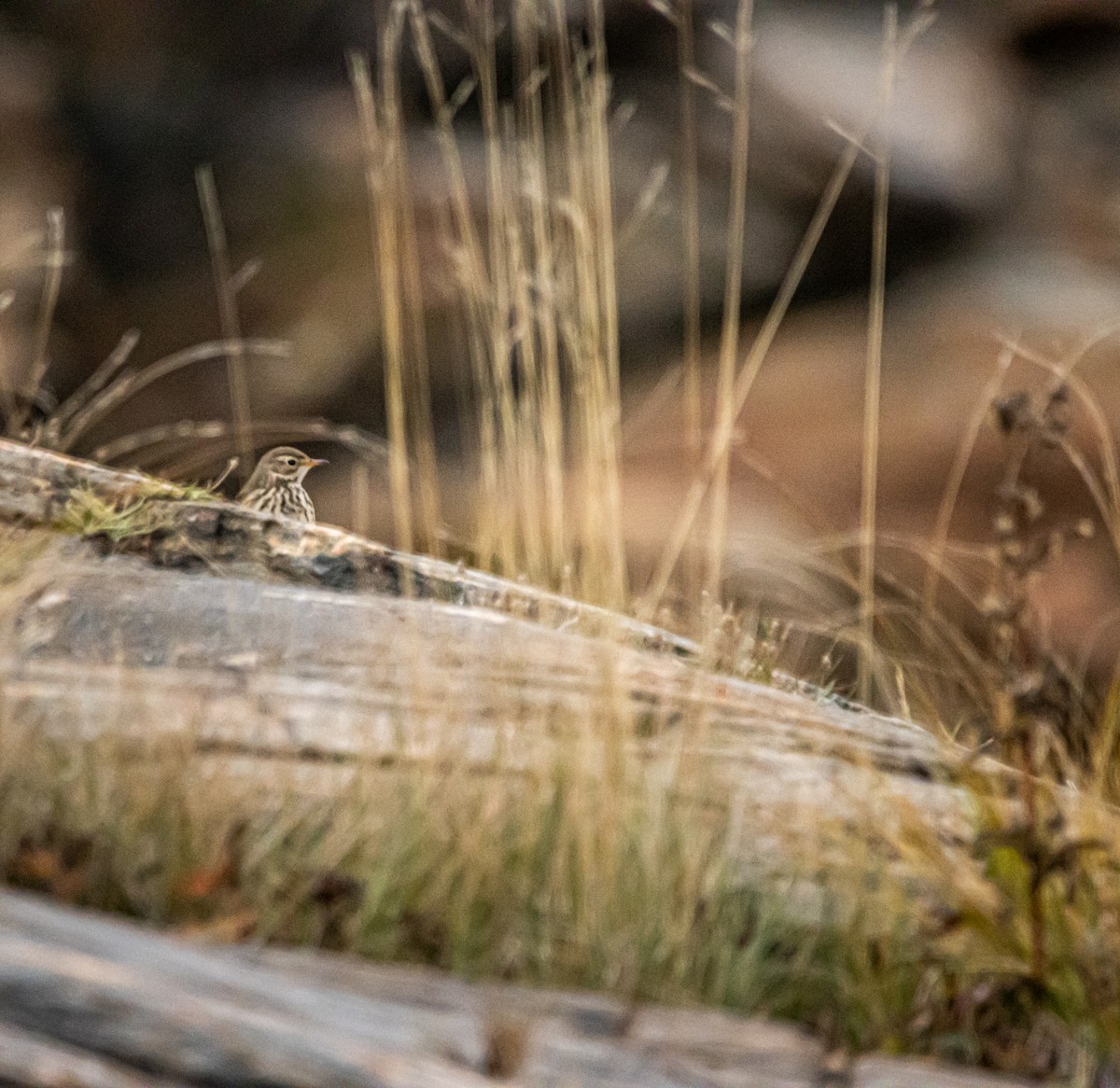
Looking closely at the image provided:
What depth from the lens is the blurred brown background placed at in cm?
1345

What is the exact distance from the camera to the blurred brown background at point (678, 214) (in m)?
13.4

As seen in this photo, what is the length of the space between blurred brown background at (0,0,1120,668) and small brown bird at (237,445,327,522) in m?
7.16

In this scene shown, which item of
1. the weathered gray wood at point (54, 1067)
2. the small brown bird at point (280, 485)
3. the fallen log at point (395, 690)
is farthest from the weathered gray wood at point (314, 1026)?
the small brown bird at point (280, 485)

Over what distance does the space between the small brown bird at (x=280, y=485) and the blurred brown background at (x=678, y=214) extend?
716 cm

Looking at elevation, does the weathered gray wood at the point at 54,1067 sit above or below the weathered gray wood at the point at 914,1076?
above

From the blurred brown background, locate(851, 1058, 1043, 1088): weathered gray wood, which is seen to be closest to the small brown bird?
locate(851, 1058, 1043, 1088): weathered gray wood

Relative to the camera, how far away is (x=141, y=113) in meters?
15.7

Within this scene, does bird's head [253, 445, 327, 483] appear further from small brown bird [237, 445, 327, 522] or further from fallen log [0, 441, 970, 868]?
fallen log [0, 441, 970, 868]

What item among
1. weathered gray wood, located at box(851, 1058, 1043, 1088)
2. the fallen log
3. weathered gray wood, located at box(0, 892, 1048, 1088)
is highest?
the fallen log

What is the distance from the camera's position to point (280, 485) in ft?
17.3

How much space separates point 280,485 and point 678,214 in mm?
9406

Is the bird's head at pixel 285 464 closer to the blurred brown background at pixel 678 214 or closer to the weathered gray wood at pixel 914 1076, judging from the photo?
the weathered gray wood at pixel 914 1076

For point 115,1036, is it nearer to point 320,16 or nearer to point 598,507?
point 598,507

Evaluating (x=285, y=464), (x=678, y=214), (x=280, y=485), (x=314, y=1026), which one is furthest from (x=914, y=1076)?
(x=678, y=214)
